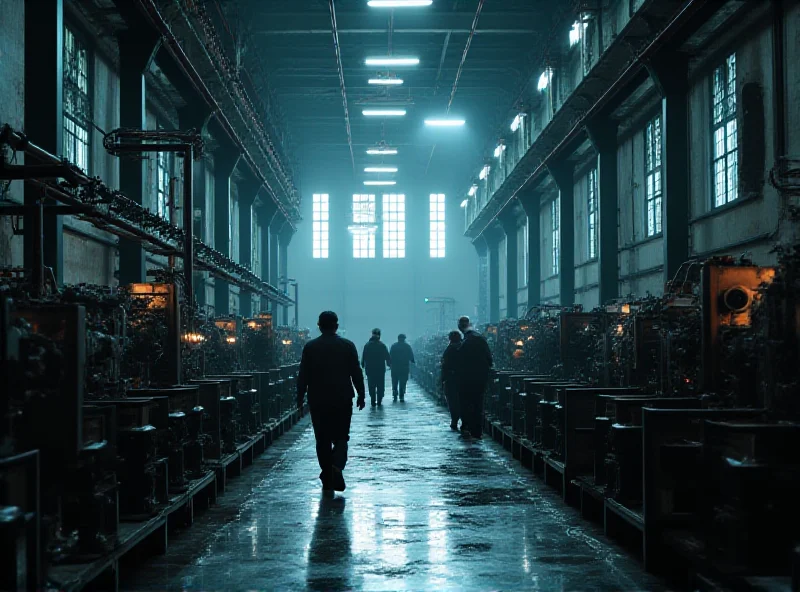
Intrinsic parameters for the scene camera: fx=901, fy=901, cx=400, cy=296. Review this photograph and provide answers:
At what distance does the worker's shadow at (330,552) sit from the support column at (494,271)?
2709 centimetres

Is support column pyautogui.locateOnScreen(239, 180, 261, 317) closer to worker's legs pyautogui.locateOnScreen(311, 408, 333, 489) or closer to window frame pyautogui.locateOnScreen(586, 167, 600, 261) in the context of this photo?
window frame pyautogui.locateOnScreen(586, 167, 600, 261)

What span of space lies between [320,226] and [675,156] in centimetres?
3254

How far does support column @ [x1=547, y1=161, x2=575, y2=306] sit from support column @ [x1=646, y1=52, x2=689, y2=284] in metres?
7.13

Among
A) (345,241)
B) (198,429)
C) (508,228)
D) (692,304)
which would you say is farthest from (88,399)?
(345,241)

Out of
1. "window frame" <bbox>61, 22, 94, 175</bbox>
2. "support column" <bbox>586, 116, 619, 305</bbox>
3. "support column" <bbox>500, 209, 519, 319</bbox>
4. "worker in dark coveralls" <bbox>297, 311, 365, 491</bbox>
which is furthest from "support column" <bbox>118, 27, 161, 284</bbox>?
"support column" <bbox>500, 209, 519, 319</bbox>

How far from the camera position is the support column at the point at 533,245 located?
82.8 ft

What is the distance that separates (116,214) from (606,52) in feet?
27.8

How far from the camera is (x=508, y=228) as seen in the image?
3100 centimetres

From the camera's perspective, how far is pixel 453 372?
14.7 meters

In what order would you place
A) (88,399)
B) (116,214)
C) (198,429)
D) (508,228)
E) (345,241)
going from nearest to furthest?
(88,399) < (198,429) < (116,214) < (508,228) < (345,241)

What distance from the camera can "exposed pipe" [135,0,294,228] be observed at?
12402 millimetres

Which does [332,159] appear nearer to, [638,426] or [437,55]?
[437,55]

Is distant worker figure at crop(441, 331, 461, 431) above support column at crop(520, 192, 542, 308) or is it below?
below

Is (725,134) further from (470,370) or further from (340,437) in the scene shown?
(340,437)
